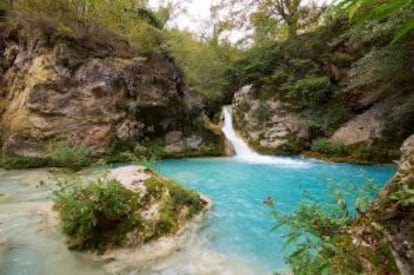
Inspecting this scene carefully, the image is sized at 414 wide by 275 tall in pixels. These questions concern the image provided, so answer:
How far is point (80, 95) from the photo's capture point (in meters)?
10.9

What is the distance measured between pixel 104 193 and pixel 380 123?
1031cm

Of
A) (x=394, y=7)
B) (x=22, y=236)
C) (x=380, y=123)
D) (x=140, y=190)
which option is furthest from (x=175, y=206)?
(x=380, y=123)

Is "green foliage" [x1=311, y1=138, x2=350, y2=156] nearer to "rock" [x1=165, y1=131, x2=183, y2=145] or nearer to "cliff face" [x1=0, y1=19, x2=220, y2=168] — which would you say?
"cliff face" [x1=0, y1=19, x2=220, y2=168]

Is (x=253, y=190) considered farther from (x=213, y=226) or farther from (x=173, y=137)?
(x=173, y=137)

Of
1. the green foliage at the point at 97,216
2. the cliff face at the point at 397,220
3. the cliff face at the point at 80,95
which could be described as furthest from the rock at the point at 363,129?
the cliff face at the point at 397,220

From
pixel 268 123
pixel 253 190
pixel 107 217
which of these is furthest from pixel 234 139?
pixel 107 217

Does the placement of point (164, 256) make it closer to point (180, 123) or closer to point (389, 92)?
point (180, 123)

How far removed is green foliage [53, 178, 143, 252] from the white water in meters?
7.18

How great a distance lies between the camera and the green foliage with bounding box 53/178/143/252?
3.82 m

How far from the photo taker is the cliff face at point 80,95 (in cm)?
1024

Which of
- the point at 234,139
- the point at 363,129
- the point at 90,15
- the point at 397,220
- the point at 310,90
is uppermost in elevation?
the point at 90,15

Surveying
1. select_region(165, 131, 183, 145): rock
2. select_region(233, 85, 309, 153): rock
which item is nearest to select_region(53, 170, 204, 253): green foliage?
select_region(165, 131, 183, 145): rock

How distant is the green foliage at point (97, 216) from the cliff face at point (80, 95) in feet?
21.9

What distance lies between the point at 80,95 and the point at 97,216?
26.0 ft
